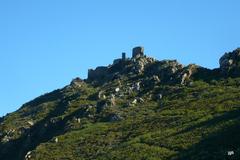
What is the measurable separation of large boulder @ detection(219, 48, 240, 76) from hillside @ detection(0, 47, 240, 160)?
62 mm

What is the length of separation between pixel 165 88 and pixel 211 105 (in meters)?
17.0

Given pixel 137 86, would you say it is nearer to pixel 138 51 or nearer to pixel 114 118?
pixel 114 118

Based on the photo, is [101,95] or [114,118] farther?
[101,95]

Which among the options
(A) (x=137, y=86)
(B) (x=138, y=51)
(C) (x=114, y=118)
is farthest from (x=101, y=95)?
(B) (x=138, y=51)

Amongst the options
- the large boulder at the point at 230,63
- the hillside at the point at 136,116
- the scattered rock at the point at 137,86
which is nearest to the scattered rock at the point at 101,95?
the hillside at the point at 136,116

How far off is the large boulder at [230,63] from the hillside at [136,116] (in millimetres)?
62

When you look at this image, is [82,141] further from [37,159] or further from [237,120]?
[237,120]

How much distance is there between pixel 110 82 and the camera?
128750mm

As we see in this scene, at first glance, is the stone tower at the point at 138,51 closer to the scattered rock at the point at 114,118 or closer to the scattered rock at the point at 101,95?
the scattered rock at the point at 101,95

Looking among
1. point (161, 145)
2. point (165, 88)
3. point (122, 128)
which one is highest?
point (165, 88)

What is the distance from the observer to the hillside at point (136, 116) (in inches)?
3206

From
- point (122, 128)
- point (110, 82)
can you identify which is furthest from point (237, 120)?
point (110, 82)

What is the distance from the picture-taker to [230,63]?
113m

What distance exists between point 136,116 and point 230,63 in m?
20.7
